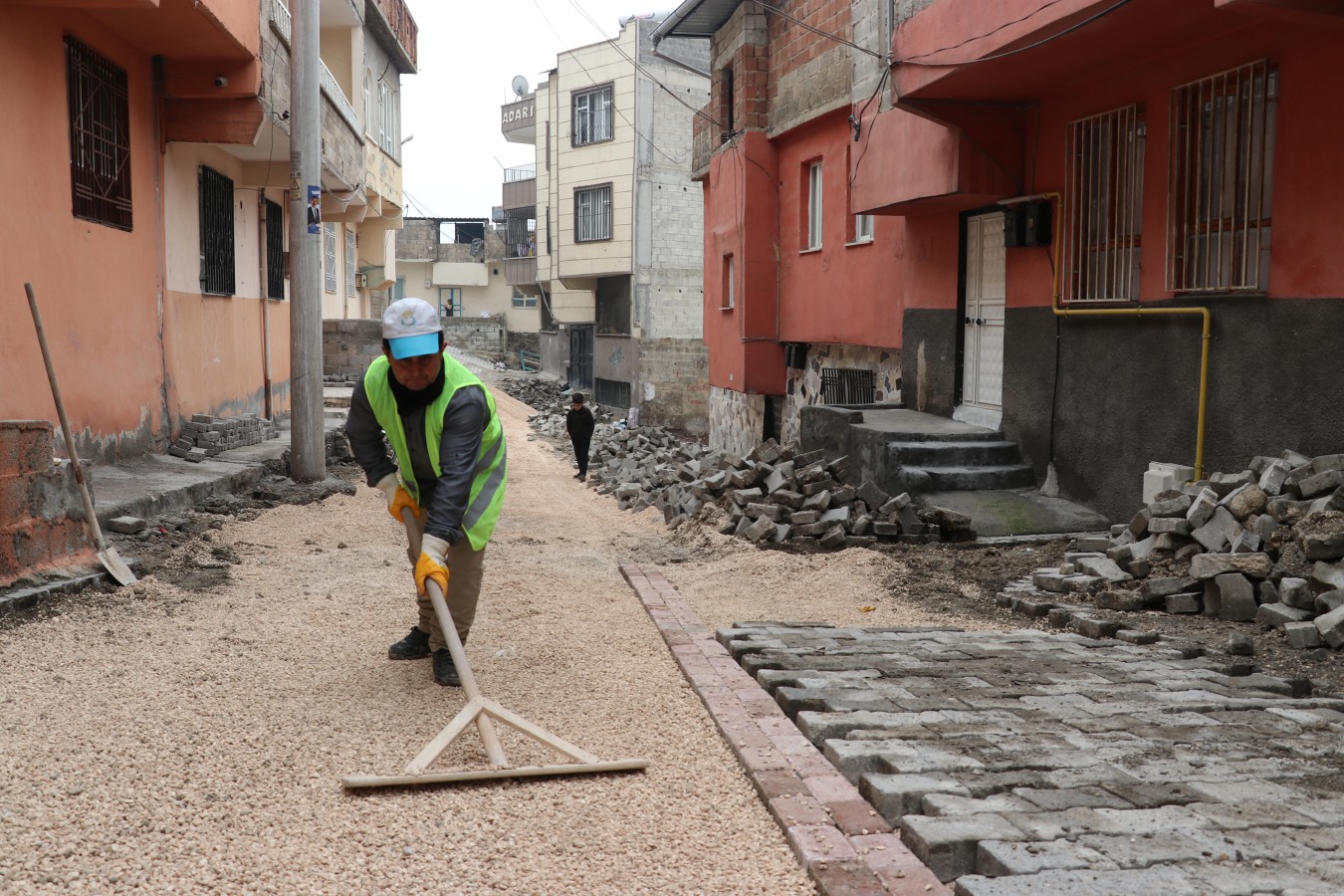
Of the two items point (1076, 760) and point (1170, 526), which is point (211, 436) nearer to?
point (1170, 526)

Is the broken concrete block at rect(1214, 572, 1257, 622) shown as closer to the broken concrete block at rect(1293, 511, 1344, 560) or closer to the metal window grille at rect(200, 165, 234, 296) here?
the broken concrete block at rect(1293, 511, 1344, 560)

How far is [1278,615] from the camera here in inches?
244

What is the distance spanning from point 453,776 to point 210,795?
777mm

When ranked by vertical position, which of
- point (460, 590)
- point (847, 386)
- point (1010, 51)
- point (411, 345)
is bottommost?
point (460, 590)

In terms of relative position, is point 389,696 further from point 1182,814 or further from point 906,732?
point 1182,814

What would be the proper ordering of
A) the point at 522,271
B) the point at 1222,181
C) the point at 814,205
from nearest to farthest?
the point at 1222,181 < the point at 814,205 < the point at 522,271

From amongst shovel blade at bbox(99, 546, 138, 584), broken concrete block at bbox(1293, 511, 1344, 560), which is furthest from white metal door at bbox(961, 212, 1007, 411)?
shovel blade at bbox(99, 546, 138, 584)

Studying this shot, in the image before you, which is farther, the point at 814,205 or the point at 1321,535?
the point at 814,205

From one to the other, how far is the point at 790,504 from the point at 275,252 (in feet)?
33.5

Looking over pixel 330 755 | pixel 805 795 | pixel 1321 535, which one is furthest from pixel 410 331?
pixel 1321 535

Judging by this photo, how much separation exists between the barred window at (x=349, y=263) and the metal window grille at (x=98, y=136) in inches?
583

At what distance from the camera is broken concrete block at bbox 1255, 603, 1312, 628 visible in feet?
20.1

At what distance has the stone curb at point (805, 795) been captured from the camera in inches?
124

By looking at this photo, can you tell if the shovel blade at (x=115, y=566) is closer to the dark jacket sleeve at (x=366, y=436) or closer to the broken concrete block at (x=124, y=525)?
the broken concrete block at (x=124, y=525)
